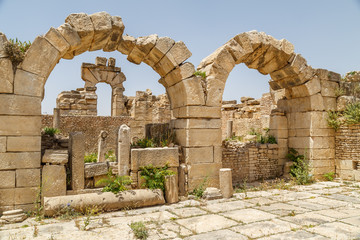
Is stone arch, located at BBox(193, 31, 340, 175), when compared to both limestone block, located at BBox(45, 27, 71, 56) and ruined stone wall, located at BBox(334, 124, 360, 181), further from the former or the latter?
limestone block, located at BBox(45, 27, 71, 56)

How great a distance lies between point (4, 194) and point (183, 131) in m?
4.08

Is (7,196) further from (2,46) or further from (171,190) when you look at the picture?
(171,190)

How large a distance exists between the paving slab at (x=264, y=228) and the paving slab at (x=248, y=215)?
0.19m

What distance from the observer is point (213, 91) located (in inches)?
285

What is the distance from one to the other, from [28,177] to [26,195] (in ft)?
1.14

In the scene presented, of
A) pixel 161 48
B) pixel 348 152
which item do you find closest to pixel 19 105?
pixel 161 48

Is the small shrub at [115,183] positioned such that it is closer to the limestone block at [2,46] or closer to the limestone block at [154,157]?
the limestone block at [154,157]

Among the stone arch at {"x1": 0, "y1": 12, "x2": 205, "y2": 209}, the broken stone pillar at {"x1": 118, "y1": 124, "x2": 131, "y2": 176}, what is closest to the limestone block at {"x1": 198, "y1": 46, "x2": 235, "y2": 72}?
the stone arch at {"x1": 0, "y1": 12, "x2": 205, "y2": 209}

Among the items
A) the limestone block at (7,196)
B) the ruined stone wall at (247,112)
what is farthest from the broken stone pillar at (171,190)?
the ruined stone wall at (247,112)

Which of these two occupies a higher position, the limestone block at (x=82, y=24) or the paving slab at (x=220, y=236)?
the limestone block at (x=82, y=24)

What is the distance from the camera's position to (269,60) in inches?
341

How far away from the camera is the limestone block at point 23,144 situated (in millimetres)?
5320

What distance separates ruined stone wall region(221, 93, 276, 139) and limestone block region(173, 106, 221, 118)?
681cm

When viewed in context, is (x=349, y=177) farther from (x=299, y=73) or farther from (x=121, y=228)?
(x=121, y=228)
